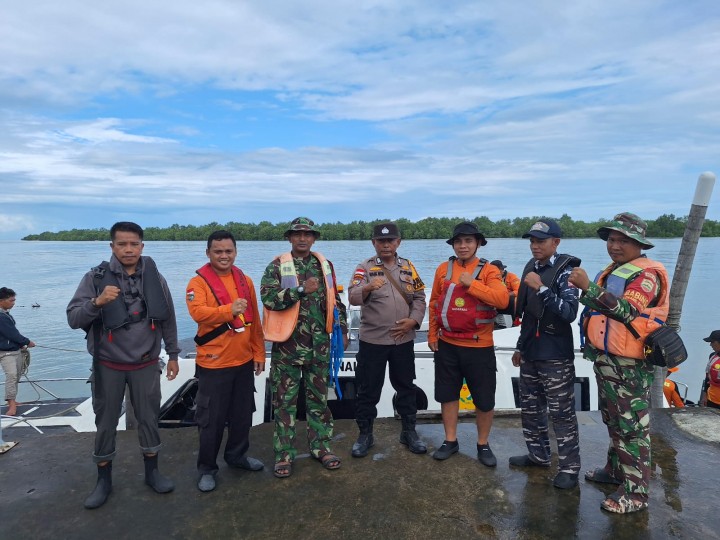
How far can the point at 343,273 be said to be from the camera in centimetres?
2834

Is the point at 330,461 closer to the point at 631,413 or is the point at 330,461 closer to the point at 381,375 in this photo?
the point at 381,375

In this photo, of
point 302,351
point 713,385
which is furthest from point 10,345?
point 713,385

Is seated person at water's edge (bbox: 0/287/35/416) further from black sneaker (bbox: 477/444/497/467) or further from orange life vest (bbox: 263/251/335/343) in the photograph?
black sneaker (bbox: 477/444/497/467)

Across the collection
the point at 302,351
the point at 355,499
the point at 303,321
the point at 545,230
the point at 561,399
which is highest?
the point at 545,230

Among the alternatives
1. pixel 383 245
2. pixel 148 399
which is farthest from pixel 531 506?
pixel 148 399

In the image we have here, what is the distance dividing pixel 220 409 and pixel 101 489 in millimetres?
889

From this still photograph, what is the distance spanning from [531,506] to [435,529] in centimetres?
69

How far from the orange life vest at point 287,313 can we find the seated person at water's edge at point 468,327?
2.76ft

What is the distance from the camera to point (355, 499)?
3.14 meters

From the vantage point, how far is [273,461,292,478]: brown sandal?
3.42m

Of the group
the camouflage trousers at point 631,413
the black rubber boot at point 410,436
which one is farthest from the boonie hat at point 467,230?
the black rubber boot at point 410,436

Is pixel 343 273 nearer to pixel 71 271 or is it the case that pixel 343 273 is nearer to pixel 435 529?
pixel 435 529

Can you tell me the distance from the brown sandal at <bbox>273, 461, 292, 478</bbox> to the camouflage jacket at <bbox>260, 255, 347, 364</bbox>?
0.74 m

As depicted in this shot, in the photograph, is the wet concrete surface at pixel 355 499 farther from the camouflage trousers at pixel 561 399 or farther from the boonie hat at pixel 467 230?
the boonie hat at pixel 467 230
